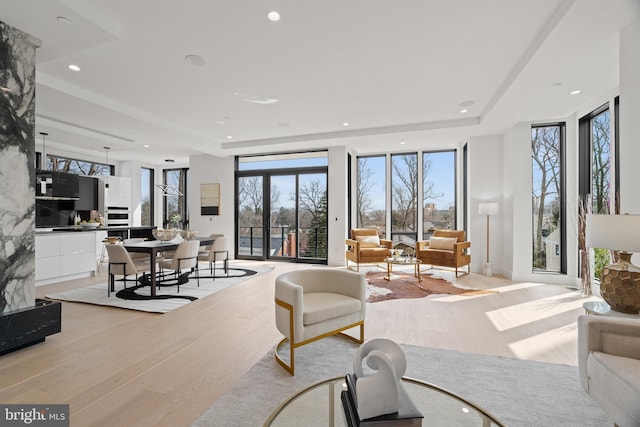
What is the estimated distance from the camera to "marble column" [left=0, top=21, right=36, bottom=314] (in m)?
2.66

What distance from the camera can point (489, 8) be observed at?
2641mm

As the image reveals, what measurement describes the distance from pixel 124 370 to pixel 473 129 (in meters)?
6.28

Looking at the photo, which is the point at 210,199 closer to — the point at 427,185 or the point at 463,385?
the point at 427,185

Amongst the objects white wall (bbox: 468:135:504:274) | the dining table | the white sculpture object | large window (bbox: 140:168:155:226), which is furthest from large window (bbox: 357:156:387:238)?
the white sculpture object

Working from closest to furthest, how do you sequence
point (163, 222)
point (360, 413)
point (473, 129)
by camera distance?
point (360, 413) < point (473, 129) < point (163, 222)

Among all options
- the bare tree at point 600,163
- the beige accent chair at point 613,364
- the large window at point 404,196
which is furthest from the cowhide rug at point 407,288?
the beige accent chair at point 613,364

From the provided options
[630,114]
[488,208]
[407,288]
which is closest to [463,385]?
[630,114]

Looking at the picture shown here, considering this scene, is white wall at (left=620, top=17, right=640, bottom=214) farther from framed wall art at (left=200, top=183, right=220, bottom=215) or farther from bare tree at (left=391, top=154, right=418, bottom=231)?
framed wall art at (left=200, top=183, right=220, bottom=215)

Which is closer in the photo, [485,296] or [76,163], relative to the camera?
[485,296]

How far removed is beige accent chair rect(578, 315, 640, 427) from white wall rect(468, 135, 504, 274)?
4.75 meters

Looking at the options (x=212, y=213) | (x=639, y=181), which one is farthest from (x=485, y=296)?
(x=212, y=213)

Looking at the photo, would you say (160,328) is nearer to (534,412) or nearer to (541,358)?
(534,412)

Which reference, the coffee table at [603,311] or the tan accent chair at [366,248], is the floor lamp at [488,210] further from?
the coffee table at [603,311]

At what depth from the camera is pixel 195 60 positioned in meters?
3.53
